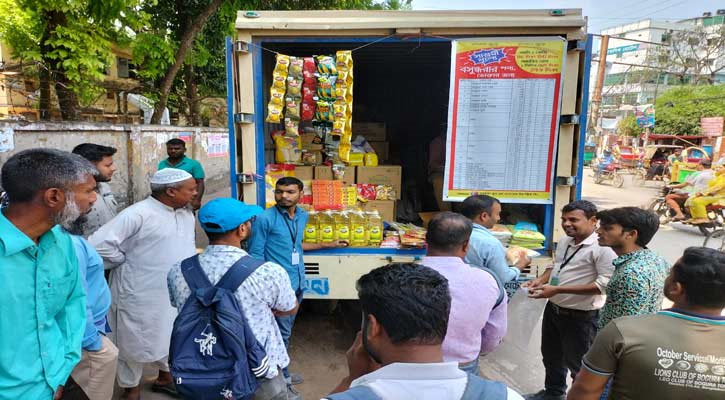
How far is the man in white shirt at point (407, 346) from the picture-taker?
3.05 feet

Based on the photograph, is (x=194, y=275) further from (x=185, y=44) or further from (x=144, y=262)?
(x=185, y=44)

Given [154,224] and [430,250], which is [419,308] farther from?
[154,224]

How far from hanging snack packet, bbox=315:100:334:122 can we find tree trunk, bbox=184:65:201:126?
34.7ft

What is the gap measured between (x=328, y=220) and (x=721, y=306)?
2.52 meters

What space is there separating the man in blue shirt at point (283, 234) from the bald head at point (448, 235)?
140 cm

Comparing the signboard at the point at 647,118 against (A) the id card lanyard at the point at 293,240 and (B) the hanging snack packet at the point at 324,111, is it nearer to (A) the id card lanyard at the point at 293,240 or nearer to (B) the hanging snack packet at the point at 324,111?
(B) the hanging snack packet at the point at 324,111

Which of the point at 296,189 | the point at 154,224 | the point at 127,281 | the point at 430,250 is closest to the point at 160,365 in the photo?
the point at 127,281

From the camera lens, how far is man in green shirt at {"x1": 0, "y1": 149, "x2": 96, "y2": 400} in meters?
1.39

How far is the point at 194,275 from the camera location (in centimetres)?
182

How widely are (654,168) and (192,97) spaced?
17308 millimetres

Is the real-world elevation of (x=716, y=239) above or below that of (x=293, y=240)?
below

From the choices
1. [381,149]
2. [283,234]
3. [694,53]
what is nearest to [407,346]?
[283,234]

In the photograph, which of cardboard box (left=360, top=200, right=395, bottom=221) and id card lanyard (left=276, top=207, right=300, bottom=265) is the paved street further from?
cardboard box (left=360, top=200, right=395, bottom=221)

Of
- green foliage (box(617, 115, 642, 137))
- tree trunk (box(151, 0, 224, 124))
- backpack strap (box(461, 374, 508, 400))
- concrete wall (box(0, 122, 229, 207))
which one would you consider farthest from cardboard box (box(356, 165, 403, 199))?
green foliage (box(617, 115, 642, 137))
